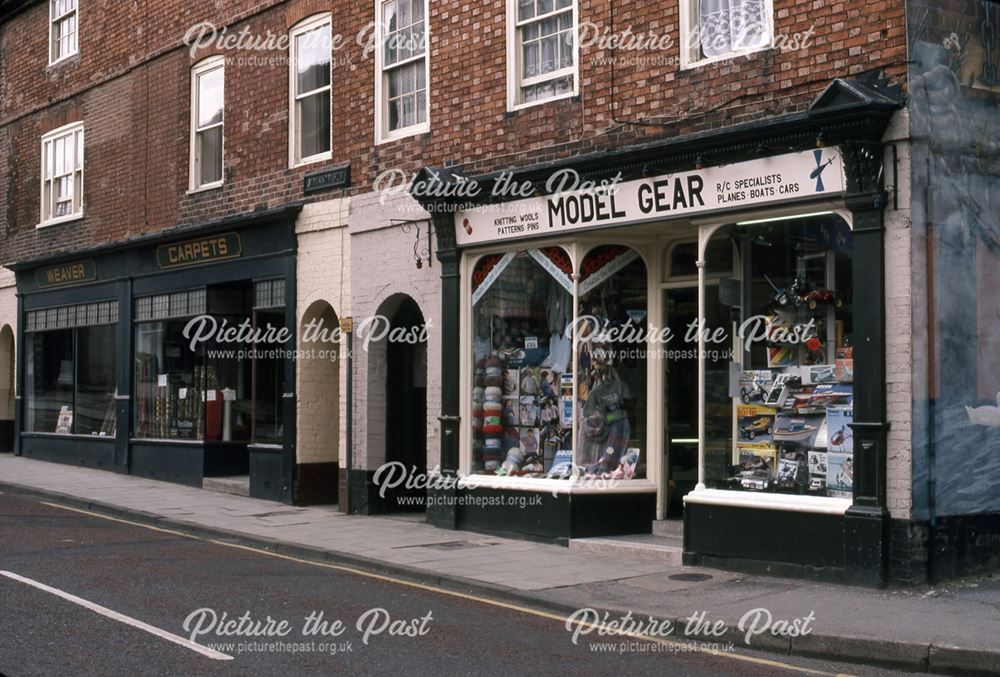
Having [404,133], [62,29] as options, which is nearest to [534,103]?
[404,133]

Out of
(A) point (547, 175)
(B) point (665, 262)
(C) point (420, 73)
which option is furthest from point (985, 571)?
(C) point (420, 73)

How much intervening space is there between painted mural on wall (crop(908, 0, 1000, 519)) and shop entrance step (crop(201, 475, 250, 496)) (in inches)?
424

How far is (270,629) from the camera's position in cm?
880

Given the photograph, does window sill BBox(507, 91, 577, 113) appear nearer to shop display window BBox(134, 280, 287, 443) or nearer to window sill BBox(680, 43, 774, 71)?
window sill BBox(680, 43, 774, 71)

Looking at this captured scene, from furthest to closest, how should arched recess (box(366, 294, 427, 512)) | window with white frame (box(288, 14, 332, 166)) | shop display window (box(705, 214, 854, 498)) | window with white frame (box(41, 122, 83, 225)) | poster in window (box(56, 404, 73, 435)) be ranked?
poster in window (box(56, 404, 73, 435)) → window with white frame (box(41, 122, 83, 225)) → window with white frame (box(288, 14, 332, 166)) → arched recess (box(366, 294, 427, 512)) → shop display window (box(705, 214, 854, 498))

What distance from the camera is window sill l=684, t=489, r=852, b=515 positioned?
10688mm

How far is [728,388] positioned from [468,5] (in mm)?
5850

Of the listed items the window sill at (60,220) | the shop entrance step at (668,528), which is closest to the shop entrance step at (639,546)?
the shop entrance step at (668,528)

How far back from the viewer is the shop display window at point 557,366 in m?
13.5

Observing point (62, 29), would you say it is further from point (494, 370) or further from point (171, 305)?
point (494, 370)

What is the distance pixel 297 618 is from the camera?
9.25 m

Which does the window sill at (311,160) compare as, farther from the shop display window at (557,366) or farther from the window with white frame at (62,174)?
the window with white frame at (62,174)

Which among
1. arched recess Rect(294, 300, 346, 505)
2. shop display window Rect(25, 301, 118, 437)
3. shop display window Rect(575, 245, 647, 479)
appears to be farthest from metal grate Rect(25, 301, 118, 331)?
shop display window Rect(575, 245, 647, 479)

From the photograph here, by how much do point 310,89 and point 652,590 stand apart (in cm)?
978
